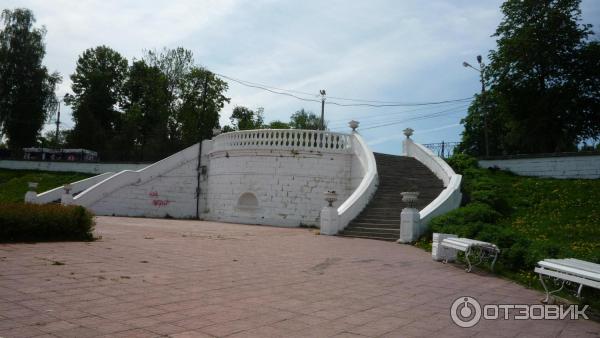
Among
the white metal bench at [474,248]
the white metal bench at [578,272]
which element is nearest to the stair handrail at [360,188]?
the white metal bench at [474,248]

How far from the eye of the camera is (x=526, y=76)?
25922 mm

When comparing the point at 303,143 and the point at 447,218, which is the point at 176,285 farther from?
the point at 303,143

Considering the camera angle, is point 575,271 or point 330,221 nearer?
point 575,271

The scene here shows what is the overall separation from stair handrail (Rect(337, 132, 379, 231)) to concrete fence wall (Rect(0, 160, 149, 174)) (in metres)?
15.9

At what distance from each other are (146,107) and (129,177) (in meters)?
29.1

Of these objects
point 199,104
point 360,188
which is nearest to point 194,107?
point 199,104

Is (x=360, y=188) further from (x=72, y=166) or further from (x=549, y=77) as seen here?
(x=72, y=166)

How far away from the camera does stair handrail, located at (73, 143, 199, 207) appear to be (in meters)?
21.6

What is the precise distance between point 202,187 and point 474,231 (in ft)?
55.0

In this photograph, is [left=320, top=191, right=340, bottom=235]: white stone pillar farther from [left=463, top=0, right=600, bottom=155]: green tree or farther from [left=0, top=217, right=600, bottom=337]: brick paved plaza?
[left=463, top=0, right=600, bottom=155]: green tree

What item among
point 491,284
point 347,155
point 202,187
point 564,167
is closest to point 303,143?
point 347,155

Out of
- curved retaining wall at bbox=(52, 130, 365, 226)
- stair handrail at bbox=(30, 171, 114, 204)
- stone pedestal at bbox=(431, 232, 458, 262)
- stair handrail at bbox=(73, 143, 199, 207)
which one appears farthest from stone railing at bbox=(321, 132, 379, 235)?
stair handrail at bbox=(30, 171, 114, 204)

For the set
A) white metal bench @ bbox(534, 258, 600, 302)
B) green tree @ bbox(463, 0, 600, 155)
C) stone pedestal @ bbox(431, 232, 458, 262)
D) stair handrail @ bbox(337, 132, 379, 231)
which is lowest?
stone pedestal @ bbox(431, 232, 458, 262)

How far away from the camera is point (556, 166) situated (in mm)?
19047
